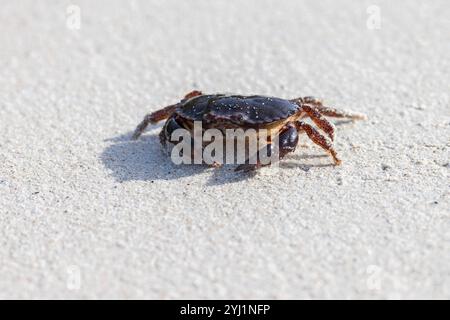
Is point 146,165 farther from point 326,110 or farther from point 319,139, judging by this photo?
point 326,110

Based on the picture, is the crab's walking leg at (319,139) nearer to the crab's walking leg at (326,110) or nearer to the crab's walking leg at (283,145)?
the crab's walking leg at (283,145)

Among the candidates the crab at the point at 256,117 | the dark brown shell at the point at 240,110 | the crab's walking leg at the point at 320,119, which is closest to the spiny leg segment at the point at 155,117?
the crab at the point at 256,117

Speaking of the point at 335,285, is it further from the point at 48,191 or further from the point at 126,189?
the point at 48,191

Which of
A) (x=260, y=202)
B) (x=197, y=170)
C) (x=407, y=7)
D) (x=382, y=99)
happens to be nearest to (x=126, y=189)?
(x=197, y=170)

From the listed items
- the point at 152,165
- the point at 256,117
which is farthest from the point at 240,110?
the point at 152,165

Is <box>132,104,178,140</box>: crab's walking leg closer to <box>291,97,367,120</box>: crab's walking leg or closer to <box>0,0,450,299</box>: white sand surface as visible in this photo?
<box>0,0,450,299</box>: white sand surface

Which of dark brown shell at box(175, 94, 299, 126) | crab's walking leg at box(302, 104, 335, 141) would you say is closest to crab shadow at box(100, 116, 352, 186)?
crab's walking leg at box(302, 104, 335, 141)
